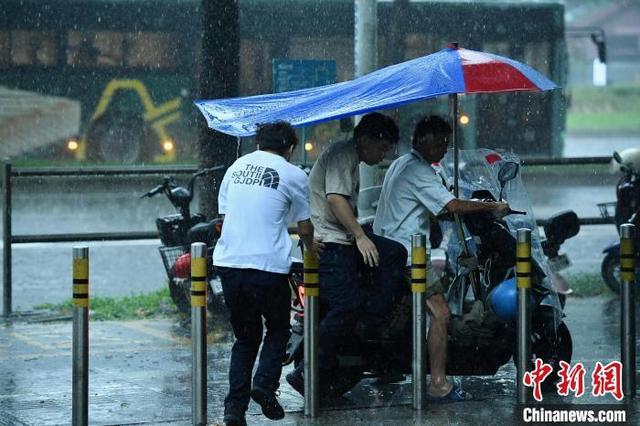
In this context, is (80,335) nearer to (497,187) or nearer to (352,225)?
(352,225)

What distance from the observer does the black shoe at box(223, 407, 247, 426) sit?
6770 mm

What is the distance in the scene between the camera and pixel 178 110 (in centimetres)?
2420

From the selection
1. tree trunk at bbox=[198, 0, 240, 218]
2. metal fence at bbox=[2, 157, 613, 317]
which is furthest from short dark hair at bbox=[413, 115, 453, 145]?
tree trunk at bbox=[198, 0, 240, 218]

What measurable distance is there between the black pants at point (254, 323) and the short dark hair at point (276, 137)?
2.33 ft

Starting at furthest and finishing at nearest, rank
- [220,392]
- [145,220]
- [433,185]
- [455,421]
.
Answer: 1. [145,220]
2. [220,392]
3. [433,185]
4. [455,421]

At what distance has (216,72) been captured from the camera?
11.8 m

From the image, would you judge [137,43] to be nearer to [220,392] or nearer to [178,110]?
[178,110]

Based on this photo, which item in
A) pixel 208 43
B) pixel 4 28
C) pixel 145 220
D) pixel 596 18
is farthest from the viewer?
pixel 596 18

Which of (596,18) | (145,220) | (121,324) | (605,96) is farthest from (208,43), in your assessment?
(596,18)

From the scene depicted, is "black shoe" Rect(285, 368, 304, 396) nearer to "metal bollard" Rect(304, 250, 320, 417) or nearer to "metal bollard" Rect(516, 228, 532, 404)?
"metal bollard" Rect(304, 250, 320, 417)

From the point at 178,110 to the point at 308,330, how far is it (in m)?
17.5

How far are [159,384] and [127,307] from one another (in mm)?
3689

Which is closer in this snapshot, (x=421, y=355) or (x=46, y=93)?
(x=421, y=355)

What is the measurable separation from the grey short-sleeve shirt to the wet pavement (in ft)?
3.43
